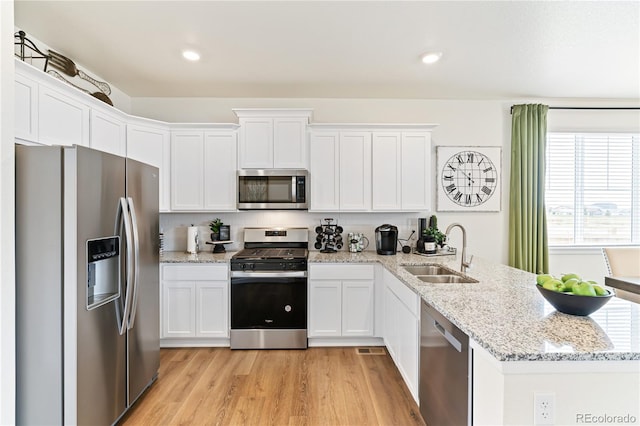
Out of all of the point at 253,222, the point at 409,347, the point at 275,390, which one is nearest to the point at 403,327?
the point at 409,347

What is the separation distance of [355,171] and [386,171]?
0.34 metres

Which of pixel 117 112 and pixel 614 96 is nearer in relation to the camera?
pixel 117 112

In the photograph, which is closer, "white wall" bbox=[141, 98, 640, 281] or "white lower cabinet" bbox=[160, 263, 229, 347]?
"white lower cabinet" bbox=[160, 263, 229, 347]

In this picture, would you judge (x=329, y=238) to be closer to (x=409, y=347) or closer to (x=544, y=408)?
(x=409, y=347)

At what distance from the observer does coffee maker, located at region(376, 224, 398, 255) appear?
3316mm

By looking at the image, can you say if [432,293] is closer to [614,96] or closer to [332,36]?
[332,36]

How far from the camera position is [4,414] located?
1473 mm

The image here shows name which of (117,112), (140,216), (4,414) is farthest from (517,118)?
(4,414)

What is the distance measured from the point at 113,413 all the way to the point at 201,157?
2313 millimetres

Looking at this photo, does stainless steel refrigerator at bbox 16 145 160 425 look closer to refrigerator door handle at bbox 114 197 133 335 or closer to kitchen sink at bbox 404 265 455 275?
refrigerator door handle at bbox 114 197 133 335

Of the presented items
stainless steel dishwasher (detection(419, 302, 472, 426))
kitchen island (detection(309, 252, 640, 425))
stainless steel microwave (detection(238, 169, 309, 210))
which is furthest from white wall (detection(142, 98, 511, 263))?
kitchen island (detection(309, 252, 640, 425))

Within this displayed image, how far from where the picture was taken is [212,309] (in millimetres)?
3062

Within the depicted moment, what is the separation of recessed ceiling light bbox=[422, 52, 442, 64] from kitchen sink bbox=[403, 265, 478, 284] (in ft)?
5.78

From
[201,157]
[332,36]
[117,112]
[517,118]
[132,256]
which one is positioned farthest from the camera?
[517,118]
